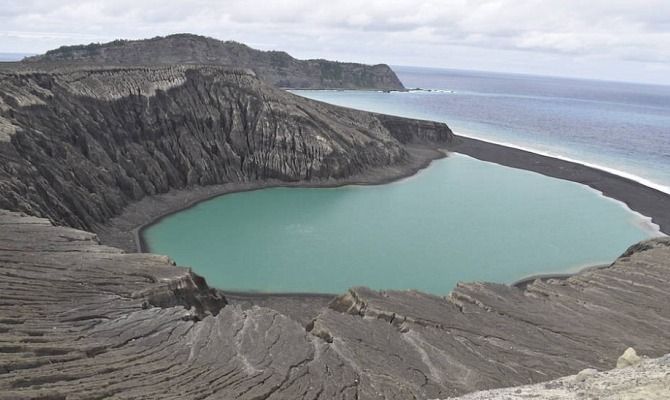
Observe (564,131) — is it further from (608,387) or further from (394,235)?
(608,387)

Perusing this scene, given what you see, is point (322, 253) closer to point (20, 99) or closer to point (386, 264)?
point (386, 264)

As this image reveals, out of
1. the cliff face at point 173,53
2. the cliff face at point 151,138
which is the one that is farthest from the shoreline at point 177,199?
the cliff face at point 173,53

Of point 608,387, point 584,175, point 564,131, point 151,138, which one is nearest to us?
point 608,387

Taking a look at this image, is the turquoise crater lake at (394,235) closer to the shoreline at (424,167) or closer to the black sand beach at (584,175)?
the shoreline at (424,167)

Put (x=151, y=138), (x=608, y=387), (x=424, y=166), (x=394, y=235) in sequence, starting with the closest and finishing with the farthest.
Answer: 1. (x=608, y=387)
2. (x=394, y=235)
3. (x=151, y=138)
4. (x=424, y=166)

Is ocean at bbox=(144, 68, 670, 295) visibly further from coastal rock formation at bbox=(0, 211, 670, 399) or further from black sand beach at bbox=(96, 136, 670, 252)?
coastal rock formation at bbox=(0, 211, 670, 399)

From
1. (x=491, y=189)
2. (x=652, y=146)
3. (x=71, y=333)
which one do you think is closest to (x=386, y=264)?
(x=71, y=333)

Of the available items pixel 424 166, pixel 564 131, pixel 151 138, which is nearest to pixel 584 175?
pixel 424 166
